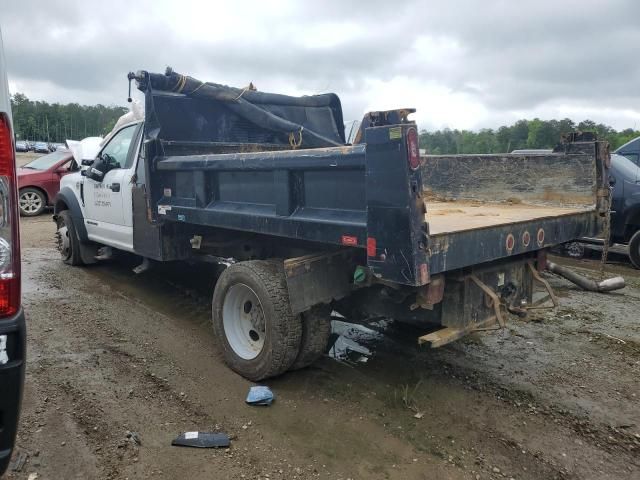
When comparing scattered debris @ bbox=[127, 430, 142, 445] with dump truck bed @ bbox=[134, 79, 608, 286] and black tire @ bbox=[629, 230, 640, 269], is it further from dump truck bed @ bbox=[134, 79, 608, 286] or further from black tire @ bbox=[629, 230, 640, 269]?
black tire @ bbox=[629, 230, 640, 269]

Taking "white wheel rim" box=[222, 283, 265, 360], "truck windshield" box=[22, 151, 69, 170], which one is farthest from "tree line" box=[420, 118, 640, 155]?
"white wheel rim" box=[222, 283, 265, 360]

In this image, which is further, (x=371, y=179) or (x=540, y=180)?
(x=540, y=180)

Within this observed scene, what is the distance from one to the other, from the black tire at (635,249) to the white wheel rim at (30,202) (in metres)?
12.7

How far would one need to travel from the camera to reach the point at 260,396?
11.6 ft

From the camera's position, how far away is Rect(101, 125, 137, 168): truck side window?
587 cm

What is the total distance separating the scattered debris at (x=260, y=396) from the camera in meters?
3.52

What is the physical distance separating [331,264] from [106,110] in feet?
280

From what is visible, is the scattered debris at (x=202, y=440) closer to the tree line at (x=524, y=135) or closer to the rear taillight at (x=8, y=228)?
the rear taillight at (x=8, y=228)

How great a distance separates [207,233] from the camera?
479 centimetres

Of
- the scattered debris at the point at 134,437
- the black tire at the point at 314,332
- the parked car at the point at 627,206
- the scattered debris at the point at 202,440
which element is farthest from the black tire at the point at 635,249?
the scattered debris at the point at 134,437

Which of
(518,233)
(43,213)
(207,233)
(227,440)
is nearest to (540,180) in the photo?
(518,233)

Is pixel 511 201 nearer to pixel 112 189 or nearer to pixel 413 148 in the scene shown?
pixel 413 148

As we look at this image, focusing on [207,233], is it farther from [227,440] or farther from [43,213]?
[43,213]

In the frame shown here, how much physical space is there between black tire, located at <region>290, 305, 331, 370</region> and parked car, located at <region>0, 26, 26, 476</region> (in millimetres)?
2127
